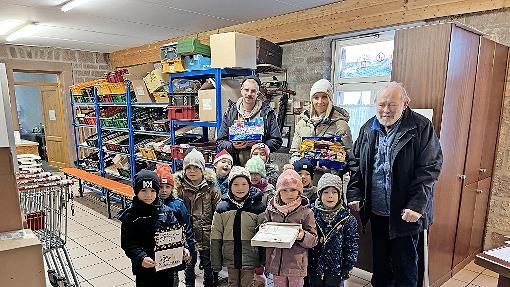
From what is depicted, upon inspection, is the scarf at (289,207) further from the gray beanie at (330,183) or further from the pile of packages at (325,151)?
the pile of packages at (325,151)

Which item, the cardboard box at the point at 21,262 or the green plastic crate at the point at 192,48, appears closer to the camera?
the cardboard box at the point at 21,262

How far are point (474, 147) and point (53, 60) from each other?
8282mm

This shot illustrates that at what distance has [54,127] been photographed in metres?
8.44

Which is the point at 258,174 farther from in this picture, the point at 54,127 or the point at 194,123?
the point at 54,127

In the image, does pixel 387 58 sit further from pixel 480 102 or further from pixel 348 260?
pixel 348 260

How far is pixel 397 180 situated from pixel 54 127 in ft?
28.6

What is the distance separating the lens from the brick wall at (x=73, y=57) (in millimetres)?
7129

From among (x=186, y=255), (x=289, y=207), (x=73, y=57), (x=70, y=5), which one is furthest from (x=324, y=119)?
(x=73, y=57)

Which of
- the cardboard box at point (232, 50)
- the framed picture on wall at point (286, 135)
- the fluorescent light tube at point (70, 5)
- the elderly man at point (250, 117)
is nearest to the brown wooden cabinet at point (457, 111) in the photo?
the elderly man at point (250, 117)

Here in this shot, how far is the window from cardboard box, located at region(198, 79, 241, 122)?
5.35 ft

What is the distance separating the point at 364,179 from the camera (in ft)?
8.00

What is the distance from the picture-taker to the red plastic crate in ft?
14.0

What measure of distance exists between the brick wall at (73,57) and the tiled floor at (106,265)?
4759mm

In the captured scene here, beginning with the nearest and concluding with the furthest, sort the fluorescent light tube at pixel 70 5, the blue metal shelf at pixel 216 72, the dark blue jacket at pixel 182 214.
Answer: the dark blue jacket at pixel 182 214, the blue metal shelf at pixel 216 72, the fluorescent light tube at pixel 70 5
